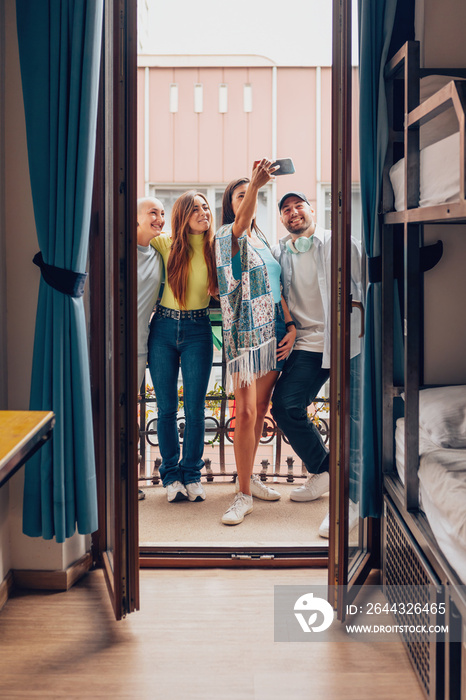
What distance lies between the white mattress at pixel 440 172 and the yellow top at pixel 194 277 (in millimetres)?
1422

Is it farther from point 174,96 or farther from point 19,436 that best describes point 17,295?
point 174,96

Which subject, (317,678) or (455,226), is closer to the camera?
(317,678)

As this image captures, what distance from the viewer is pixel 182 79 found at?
475 centimetres

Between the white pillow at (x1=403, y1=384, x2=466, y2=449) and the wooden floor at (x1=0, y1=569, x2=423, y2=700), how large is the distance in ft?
2.11

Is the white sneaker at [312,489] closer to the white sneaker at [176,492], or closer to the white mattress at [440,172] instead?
the white sneaker at [176,492]

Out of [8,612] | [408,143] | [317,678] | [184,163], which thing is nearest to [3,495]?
[8,612]

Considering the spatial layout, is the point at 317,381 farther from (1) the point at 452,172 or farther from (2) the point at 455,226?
(1) the point at 452,172

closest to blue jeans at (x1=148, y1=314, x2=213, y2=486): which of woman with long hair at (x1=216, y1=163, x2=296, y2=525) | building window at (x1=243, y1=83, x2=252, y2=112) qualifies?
woman with long hair at (x1=216, y1=163, x2=296, y2=525)

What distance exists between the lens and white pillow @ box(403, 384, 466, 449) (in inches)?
72.2

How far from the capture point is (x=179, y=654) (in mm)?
1843

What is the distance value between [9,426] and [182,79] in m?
4.13

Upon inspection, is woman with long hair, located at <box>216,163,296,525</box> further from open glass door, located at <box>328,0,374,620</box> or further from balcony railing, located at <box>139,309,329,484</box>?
open glass door, located at <box>328,0,374,620</box>

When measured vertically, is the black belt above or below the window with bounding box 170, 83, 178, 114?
below

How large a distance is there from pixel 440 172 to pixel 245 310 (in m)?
1.42
